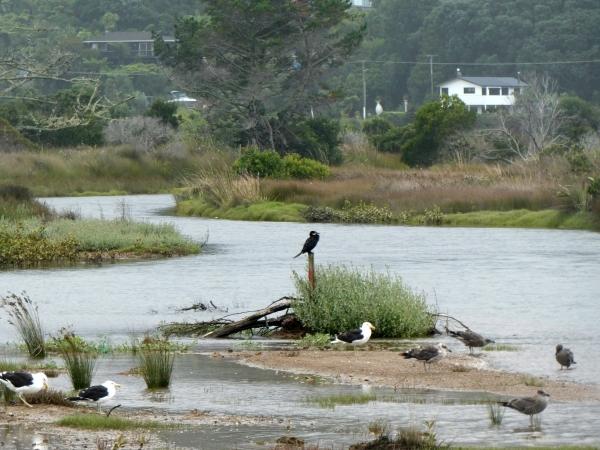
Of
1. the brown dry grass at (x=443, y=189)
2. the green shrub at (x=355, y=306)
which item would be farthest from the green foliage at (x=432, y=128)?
the green shrub at (x=355, y=306)

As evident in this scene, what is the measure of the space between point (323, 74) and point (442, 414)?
70283 millimetres

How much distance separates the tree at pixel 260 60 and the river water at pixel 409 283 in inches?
1184

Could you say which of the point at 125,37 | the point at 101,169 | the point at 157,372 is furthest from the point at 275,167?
the point at 125,37

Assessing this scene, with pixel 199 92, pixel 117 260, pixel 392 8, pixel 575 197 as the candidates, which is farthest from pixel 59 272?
pixel 392 8

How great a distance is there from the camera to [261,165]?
6469 centimetres

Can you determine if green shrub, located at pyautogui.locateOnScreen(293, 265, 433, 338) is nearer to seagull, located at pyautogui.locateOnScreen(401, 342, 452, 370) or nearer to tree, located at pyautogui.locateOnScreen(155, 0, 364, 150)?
seagull, located at pyautogui.locateOnScreen(401, 342, 452, 370)

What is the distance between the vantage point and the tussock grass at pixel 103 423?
590 inches

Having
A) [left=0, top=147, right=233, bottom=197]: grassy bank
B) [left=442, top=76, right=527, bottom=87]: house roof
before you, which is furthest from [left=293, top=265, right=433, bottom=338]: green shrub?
[left=442, top=76, right=527, bottom=87]: house roof

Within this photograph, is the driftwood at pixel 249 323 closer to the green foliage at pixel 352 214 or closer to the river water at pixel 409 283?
the river water at pixel 409 283

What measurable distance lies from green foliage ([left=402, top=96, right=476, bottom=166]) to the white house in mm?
56803

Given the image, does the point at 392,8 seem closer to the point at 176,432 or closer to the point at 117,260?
the point at 117,260

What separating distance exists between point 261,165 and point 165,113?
1169 inches

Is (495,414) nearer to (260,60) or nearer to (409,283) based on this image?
(409,283)

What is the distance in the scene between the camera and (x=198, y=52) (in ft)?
278
